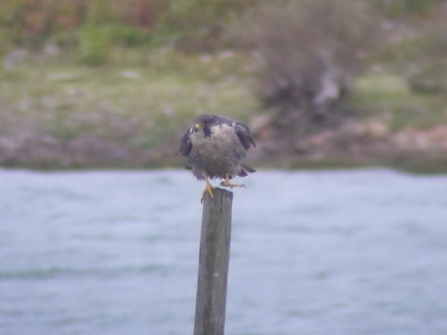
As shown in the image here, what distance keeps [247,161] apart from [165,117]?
298 cm

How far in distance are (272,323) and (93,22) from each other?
1925 cm

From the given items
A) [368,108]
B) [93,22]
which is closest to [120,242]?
[368,108]

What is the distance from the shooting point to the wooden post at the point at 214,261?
6188 millimetres

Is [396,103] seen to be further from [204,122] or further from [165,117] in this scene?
[204,122]

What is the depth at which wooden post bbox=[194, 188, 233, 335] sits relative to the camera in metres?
6.19

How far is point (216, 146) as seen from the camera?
761 centimetres

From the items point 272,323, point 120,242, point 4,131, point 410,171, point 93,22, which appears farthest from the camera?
point 93,22

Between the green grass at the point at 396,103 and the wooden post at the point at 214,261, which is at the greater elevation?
the green grass at the point at 396,103

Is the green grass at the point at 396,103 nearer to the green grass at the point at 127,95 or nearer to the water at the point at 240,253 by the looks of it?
the water at the point at 240,253

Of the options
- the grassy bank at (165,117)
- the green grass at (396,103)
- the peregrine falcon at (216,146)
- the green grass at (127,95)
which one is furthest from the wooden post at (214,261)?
the green grass at (396,103)

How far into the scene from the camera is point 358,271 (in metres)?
14.4

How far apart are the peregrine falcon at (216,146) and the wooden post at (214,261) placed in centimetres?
130

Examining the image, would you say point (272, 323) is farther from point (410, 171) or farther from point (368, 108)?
point (368, 108)

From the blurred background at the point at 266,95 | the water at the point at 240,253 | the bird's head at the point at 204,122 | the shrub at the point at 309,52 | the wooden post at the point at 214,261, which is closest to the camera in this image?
the wooden post at the point at 214,261
